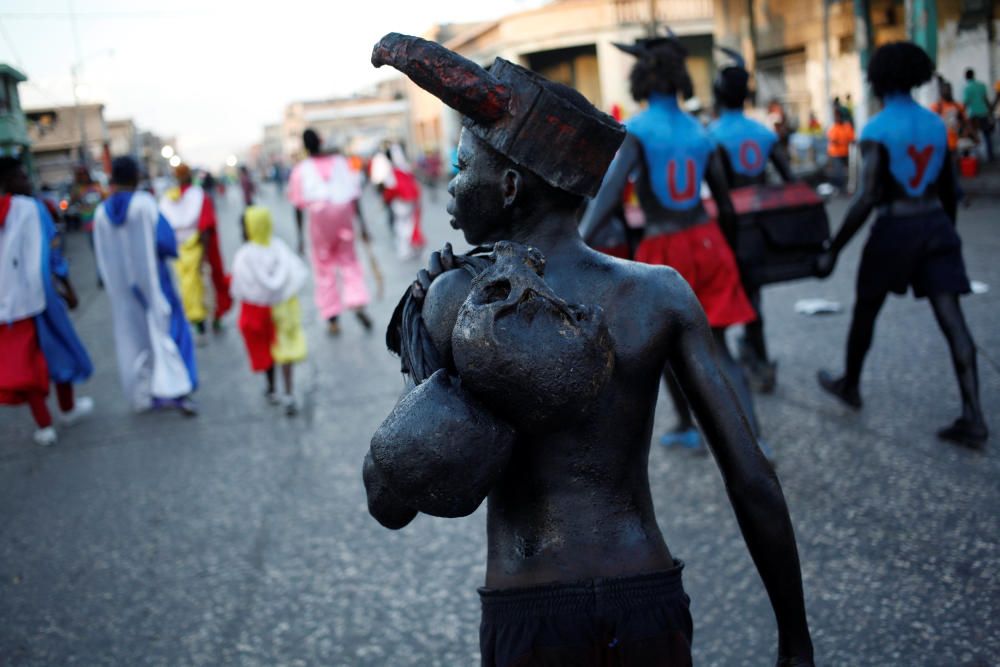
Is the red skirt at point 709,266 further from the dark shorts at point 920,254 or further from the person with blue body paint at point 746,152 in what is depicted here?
the person with blue body paint at point 746,152

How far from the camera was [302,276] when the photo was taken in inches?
258

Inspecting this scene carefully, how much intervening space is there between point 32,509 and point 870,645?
4205 mm

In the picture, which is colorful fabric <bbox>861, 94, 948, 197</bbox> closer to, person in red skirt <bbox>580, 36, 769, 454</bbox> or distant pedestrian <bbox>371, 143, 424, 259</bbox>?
person in red skirt <bbox>580, 36, 769, 454</bbox>

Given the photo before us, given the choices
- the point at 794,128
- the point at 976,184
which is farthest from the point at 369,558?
the point at 794,128

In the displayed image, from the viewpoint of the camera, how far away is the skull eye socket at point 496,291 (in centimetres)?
139

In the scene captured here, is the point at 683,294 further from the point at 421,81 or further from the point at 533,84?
the point at 421,81

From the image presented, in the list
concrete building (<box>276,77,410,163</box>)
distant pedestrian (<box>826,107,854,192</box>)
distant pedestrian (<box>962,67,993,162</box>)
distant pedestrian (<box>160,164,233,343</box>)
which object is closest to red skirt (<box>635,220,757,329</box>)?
distant pedestrian (<box>160,164,233,343</box>)

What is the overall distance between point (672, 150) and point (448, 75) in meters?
3.05

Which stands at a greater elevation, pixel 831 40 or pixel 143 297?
pixel 831 40

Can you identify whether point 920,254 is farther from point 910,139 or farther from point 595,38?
point 595,38

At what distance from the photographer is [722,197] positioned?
458cm

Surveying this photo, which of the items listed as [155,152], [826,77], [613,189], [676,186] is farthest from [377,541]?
[155,152]

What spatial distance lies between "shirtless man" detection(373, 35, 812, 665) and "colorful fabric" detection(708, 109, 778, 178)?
170 inches

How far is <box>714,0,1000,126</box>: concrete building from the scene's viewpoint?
51.5 feet
